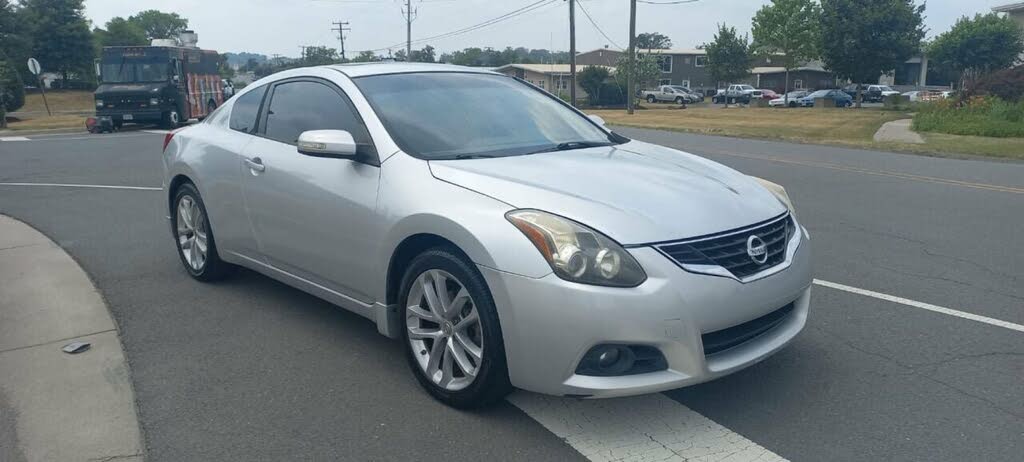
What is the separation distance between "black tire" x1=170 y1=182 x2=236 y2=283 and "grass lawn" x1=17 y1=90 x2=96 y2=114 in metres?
46.9

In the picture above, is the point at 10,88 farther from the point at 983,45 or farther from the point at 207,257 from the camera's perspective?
the point at 983,45

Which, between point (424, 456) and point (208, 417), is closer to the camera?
point (424, 456)

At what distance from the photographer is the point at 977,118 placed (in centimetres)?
2328

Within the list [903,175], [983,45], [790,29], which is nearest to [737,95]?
[790,29]

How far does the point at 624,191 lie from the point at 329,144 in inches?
61.0

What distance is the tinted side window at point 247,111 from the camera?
555 cm

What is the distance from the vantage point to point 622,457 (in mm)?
3367

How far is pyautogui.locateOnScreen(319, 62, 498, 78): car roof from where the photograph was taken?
4965 millimetres

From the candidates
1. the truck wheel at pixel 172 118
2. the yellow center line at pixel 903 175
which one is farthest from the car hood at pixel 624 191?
the truck wheel at pixel 172 118

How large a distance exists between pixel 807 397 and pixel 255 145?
3.63 meters

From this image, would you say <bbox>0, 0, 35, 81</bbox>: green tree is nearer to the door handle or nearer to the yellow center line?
the yellow center line

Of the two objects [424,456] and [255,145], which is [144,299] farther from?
[424,456]

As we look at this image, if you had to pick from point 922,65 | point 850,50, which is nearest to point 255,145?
point 850,50

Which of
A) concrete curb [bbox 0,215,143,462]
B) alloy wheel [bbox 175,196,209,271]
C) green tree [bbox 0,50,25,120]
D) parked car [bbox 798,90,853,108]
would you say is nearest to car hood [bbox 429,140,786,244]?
concrete curb [bbox 0,215,143,462]
